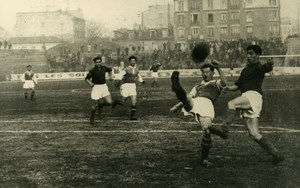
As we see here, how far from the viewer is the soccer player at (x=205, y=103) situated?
Result: 6.97 meters

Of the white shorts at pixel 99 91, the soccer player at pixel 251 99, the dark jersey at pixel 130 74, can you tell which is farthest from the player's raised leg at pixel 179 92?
the dark jersey at pixel 130 74

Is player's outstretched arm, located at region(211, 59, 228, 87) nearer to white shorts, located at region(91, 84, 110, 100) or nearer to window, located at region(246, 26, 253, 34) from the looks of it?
white shorts, located at region(91, 84, 110, 100)

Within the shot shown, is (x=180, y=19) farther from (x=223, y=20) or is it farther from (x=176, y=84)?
(x=176, y=84)

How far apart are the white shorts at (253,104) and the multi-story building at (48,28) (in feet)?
213

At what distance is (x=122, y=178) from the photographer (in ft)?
20.6

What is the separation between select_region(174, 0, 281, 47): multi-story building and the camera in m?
56.8

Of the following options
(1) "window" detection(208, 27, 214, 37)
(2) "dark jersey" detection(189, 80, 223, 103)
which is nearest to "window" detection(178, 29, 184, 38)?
(1) "window" detection(208, 27, 214, 37)

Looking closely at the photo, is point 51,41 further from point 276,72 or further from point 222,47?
point 276,72

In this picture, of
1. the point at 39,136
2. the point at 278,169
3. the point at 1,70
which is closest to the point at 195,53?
the point at 278,169

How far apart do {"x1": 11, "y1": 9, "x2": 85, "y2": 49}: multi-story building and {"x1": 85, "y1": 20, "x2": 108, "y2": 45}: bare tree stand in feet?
22.3

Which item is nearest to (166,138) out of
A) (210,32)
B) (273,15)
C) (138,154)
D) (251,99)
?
(138,154)

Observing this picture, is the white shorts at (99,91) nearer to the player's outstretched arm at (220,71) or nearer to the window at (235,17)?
the player's outstretched arm at (220,71)

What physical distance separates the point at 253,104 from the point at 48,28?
77484 mm

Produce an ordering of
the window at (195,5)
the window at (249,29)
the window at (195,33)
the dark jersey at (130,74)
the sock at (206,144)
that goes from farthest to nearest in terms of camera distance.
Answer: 1. the window at (195,33)
2. the window at (195,5)
3. the window at (249,29)
4. the dark jersey at (130,74)
5. the sock at (206,144)
